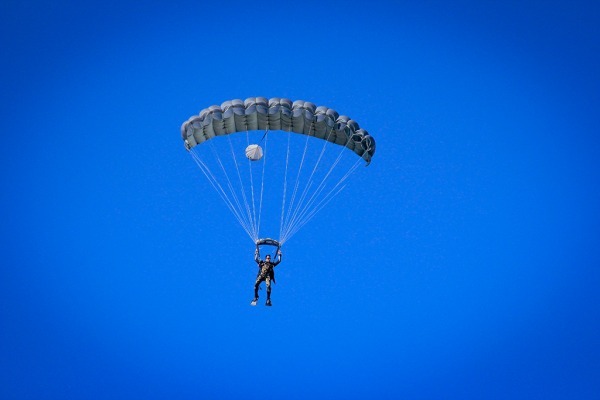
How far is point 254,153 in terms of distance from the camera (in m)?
22.6

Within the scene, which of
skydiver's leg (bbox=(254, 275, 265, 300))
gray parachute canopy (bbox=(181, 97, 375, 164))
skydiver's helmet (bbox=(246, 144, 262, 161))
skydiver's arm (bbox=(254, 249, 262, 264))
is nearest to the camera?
skydiver's leg (bbox=(254, 275, 265, 300))

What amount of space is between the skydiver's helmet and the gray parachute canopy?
29.6 inches

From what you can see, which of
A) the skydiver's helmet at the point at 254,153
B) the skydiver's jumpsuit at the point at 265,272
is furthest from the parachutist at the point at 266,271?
the skydiver's helmet at the point at 254,153

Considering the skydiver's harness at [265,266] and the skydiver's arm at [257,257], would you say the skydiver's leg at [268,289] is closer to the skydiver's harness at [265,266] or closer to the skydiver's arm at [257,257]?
the skydiver's harness at [265,266]

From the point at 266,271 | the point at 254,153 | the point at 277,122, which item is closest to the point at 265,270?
the point at 266,271

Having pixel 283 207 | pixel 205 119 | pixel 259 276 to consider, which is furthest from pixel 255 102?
pixel 259 276

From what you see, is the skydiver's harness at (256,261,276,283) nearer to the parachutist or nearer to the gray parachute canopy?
the parachutist

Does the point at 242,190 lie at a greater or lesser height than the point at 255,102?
lesser

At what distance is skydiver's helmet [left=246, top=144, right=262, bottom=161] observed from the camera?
22594 mm

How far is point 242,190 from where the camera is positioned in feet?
70.2

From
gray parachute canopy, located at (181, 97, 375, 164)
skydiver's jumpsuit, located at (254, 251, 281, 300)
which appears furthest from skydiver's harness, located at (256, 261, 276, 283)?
gray parachute canopy, located at (181, 97, 375, 164)

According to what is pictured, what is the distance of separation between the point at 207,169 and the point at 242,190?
4.63 ft

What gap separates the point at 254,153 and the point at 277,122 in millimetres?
1306

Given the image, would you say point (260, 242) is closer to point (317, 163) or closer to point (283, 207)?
point (283, 207)
